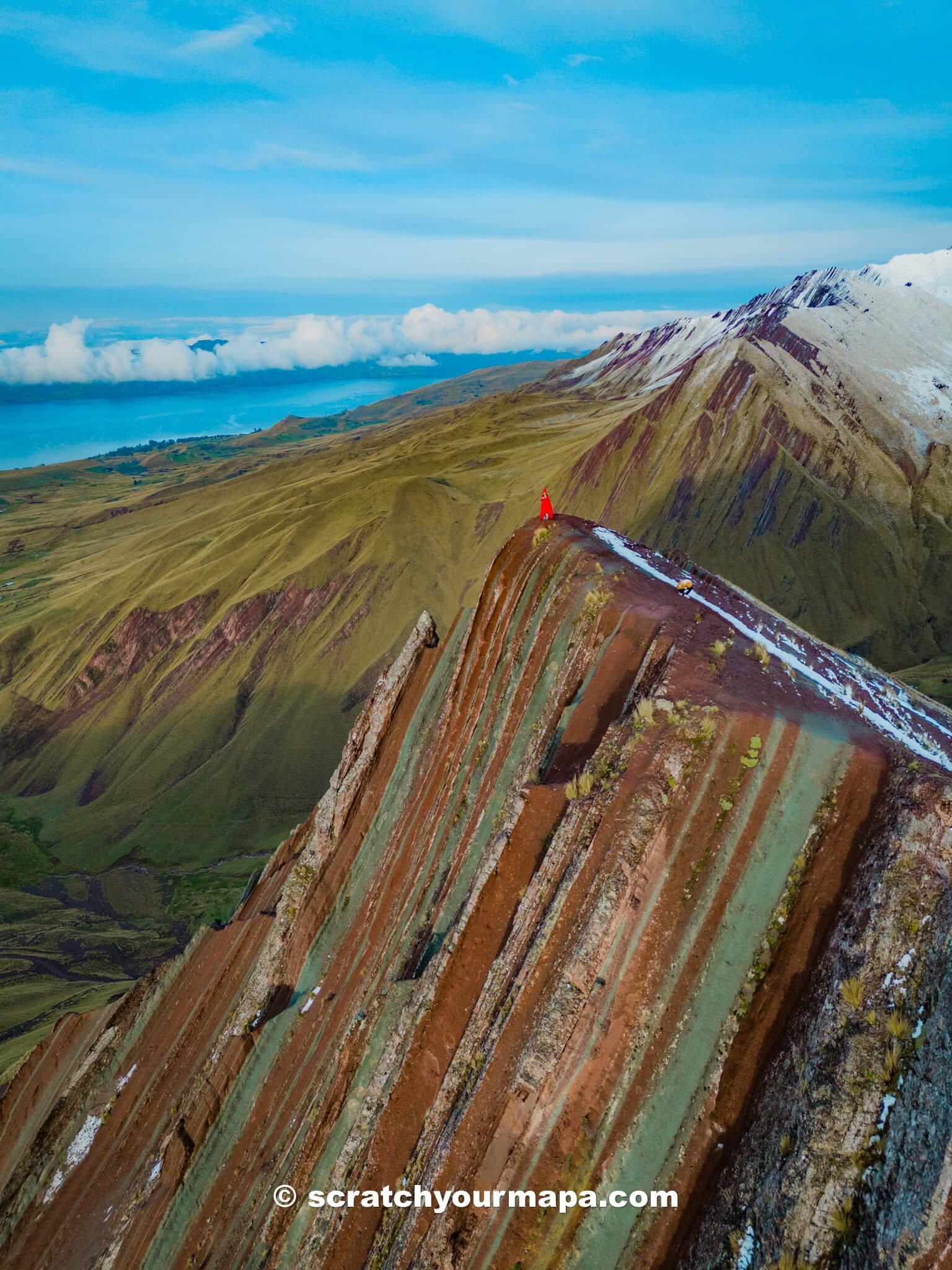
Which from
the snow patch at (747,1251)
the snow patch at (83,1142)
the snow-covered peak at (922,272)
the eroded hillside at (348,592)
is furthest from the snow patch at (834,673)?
the snow-covered peak at (922,272)

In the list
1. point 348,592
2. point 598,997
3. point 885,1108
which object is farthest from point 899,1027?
point 348,592

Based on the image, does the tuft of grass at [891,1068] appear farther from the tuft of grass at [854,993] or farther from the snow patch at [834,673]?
the snow patch at [834,673]

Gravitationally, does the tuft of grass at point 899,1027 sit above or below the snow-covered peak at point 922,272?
below

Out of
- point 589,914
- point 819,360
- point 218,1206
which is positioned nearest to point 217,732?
point 218,1206

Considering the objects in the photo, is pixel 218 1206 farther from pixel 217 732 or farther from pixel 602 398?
pixel 602 398

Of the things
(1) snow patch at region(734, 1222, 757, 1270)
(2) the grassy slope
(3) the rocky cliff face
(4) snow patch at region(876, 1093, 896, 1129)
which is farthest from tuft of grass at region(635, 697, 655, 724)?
(2) the grassy slope

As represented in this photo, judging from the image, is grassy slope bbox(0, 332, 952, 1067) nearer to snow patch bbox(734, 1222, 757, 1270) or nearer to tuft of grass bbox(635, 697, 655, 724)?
tuft of grass bbox(635, 697, 655, 724)

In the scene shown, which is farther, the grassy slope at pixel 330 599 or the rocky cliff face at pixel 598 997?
the grassy slope at pixel 330 599
